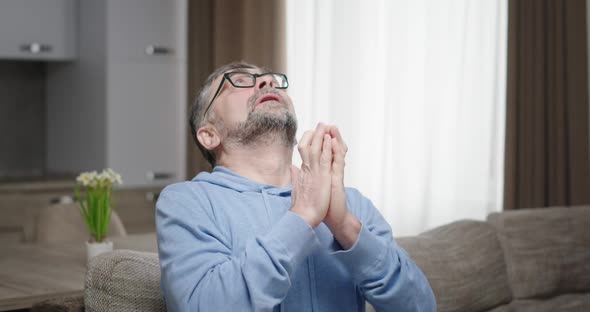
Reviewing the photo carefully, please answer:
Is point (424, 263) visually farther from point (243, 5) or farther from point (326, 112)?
point (243, 5)

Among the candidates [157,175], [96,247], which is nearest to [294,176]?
[96,247]

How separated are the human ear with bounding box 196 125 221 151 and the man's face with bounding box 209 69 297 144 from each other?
0.02 meters

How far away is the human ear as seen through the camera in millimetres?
1896

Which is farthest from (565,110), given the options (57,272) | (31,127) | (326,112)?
(31,127)

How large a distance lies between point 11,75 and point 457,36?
274 cm

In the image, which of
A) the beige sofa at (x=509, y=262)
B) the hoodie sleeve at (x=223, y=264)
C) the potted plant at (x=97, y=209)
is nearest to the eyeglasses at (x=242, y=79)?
the hoodie sleeve at (x=223, y=264)

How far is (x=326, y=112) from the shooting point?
15.7 ft

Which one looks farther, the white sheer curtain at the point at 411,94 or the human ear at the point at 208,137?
the white sheer curtain at the point at 411,94

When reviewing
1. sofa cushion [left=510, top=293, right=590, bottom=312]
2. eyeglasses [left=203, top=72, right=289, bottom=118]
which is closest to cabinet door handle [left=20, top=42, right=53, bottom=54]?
sofa cushion [left=510, top=293, right=590, bottom=312]

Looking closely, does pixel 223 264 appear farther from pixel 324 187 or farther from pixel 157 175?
pixel 157 175

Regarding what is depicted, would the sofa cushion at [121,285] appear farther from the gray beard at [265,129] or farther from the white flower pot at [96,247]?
the white flower pot at [96,247]

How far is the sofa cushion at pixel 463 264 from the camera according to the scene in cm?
Result: 235

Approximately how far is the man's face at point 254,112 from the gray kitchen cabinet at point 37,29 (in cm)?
350

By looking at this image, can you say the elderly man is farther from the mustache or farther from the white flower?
the white flower
